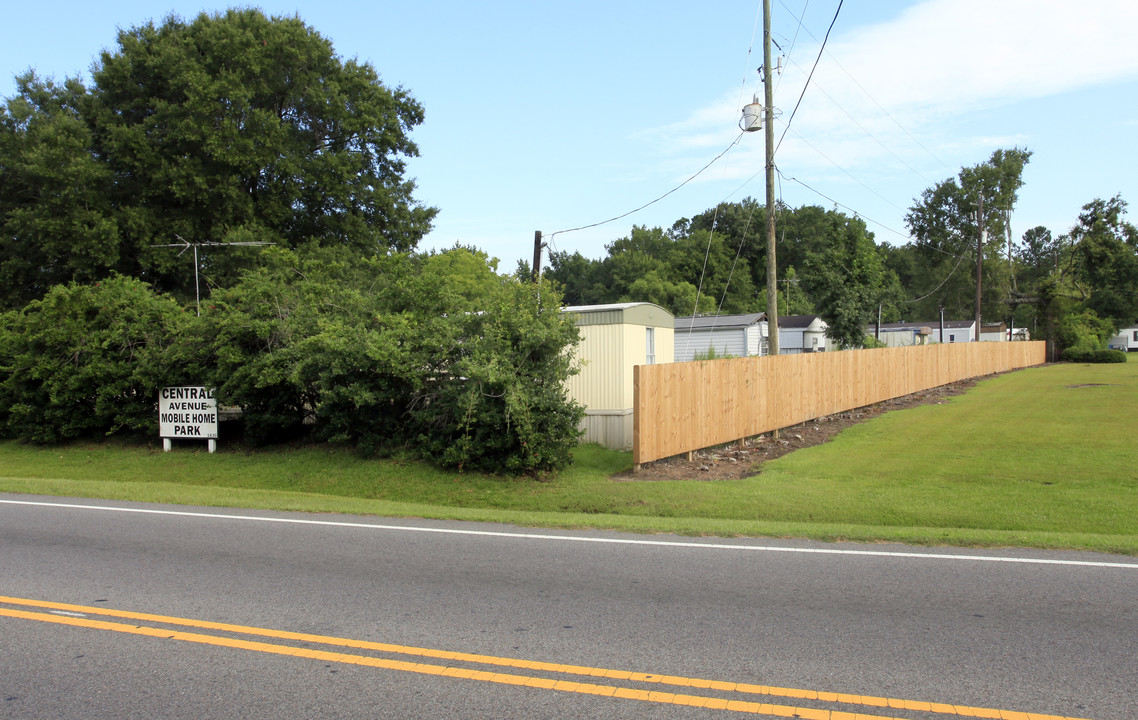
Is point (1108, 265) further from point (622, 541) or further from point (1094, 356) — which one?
point (622, 541)

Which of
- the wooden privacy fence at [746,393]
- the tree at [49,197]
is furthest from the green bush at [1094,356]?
the tree at [49,197]

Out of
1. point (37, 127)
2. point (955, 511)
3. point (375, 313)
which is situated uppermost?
point (37, 127)

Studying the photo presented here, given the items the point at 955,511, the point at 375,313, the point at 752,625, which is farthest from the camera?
the point at 375,313

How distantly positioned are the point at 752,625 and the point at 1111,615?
8.57ft

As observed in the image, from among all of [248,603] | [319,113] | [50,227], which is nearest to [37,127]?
[50,227]

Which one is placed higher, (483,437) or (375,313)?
(375,313)

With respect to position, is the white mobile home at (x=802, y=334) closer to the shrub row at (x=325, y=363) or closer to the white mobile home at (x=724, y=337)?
the white mobile home at (x=724, y=337)

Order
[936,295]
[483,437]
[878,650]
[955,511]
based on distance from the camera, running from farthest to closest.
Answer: [936,295]
[483,437]
[955,511]
[878,650]

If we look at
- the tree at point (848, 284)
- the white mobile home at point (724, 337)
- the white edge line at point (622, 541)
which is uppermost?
the tree at point (848, 284)

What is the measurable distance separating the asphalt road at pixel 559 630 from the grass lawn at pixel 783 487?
1.31 m

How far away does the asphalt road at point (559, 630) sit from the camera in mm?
4148

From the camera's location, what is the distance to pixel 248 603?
5.98 meters

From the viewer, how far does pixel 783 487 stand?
37.2 feet

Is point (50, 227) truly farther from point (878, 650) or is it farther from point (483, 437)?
point (878, 650)
